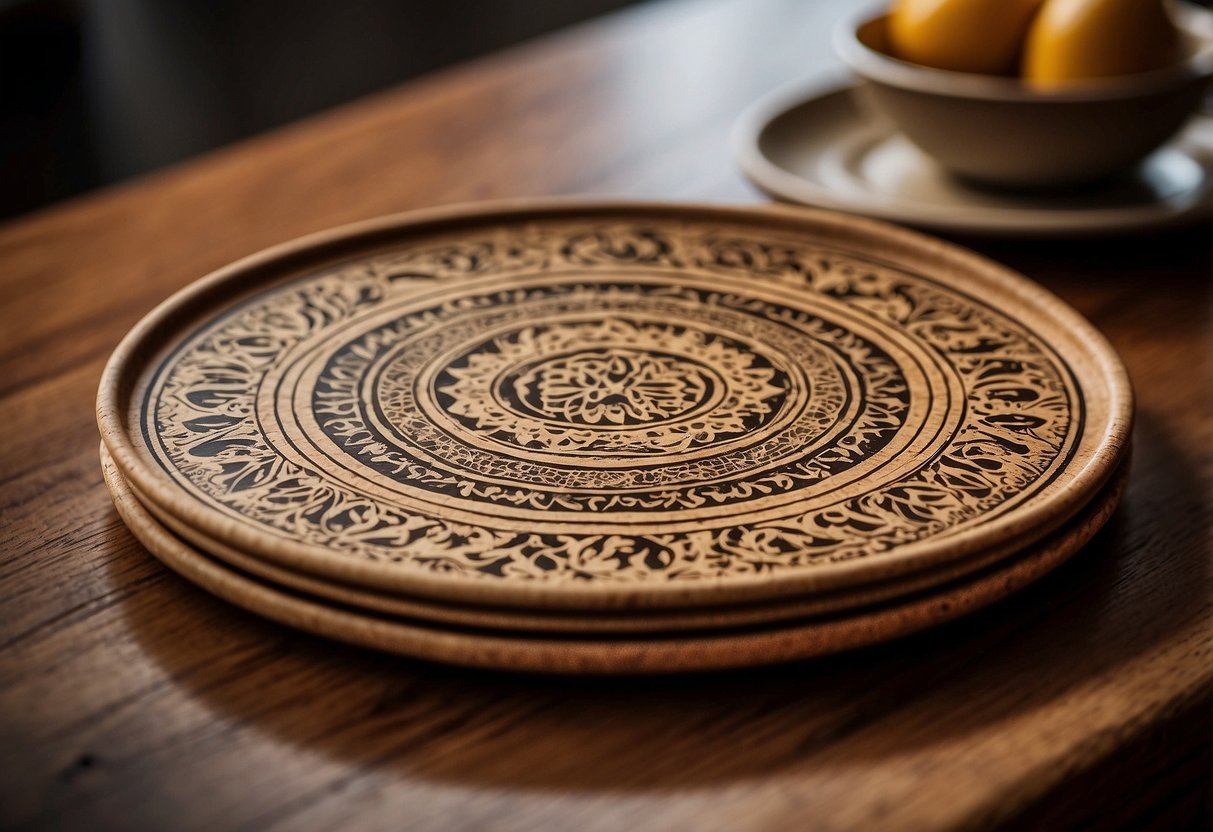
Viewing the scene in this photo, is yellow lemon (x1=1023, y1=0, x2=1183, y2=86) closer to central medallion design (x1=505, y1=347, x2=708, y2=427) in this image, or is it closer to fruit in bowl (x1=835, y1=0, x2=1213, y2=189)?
fruit in bowl (x1=835, y1=0, x2=1213, y2=189)

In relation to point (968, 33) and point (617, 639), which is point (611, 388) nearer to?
point (617, 639)

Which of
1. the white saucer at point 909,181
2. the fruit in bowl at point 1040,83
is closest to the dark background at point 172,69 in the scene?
the white saucer at point 909,181

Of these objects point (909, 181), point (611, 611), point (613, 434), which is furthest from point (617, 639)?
point (909, 181)

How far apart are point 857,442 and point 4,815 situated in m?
0.31

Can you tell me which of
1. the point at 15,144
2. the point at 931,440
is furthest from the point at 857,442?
the point at 15,144

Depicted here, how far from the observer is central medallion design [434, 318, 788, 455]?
489 mm

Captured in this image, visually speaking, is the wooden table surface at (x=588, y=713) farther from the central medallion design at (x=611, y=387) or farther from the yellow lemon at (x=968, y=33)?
the yellow lemon at (x=968, y=33)

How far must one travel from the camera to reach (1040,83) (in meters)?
0.73

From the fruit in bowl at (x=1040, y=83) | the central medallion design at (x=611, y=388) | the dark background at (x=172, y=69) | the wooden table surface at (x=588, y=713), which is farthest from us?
the dark background at (x=172, y=69)

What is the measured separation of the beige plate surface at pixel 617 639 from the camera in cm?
38

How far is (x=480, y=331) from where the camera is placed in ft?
1.88

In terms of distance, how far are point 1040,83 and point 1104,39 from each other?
0.14ft

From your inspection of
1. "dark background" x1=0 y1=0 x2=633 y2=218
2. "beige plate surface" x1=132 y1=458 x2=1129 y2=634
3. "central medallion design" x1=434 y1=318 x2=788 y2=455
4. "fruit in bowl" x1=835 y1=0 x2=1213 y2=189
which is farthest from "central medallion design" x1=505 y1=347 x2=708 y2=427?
"dark background" x1=0 y1=0 x2=633 y2=218

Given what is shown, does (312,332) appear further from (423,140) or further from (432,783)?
(423,140)
